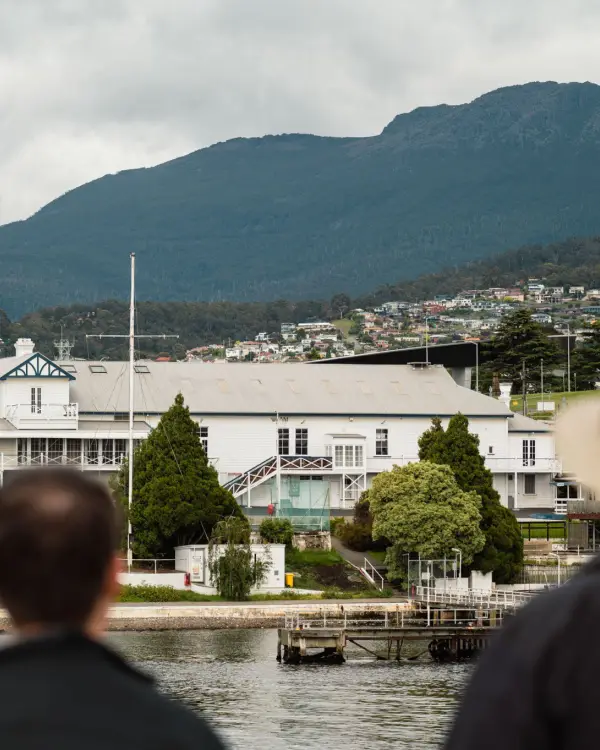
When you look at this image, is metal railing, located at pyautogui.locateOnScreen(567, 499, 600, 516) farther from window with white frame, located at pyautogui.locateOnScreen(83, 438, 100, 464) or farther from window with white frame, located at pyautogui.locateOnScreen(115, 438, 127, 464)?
window with white frame, located at pyautogui.locateOnScreen(83, 438, 100, 464)

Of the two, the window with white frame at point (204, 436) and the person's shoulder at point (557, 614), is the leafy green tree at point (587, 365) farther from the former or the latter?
the person's shoulder at point (557, 614)

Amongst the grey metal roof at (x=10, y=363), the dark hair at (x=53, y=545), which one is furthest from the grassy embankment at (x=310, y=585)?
the dark hair at (x=53, y=545)

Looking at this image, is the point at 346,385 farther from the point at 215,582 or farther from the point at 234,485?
the point at 215,582

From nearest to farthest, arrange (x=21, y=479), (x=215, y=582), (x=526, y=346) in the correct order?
(x=21, y=479) → (x=215, y=582) → (x=526, y=346)

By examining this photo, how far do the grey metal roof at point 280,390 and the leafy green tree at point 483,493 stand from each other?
1207 centimetres

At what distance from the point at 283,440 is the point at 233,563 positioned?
18.6 meters

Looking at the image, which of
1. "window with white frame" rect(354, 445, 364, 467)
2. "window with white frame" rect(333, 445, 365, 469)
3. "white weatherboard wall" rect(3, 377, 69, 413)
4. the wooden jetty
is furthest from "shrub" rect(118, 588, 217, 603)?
"window with white frame" rect(354, 445, 364, 467)

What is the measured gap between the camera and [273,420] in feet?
235

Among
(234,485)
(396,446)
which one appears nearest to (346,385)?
(396,446)

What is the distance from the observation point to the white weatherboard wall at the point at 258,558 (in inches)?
2141

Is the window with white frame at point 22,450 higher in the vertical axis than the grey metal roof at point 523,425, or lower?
lower

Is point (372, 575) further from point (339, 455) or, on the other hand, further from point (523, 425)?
point (523, 425)

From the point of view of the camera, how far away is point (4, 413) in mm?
68188

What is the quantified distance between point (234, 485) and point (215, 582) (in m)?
12.4
